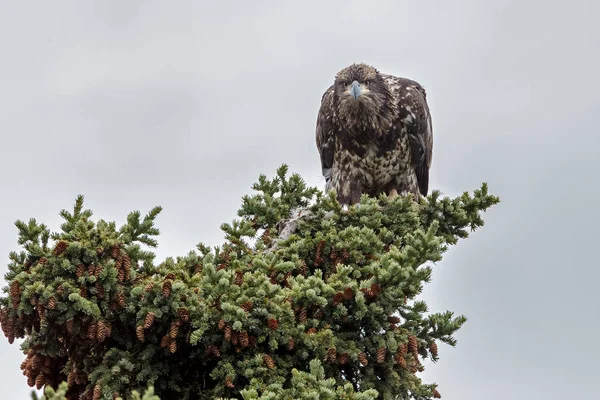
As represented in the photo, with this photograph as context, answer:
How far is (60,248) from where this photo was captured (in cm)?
447

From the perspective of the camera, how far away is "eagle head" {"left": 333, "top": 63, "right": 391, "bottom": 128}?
915cm

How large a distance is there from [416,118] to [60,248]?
5.64 m

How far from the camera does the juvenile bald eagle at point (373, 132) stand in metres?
9.23

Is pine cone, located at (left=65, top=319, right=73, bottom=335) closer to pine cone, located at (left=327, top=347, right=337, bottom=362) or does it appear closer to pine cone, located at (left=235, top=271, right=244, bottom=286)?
pine cone, located at (left=235, top=271, right=244, bottom=286)

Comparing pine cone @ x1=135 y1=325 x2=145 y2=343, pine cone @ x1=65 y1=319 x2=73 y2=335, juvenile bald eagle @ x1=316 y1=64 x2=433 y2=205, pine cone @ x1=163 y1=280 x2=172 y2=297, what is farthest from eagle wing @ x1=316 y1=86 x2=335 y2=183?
pine cone @ x1=65 y1=319 x2=73 y2=335

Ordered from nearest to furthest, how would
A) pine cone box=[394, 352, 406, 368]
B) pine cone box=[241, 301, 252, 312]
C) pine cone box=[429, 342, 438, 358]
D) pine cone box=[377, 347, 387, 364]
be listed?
pine cone box=[241, 301, 252, 312]
pine cone box=[377, 347, 387, 364]
pine cone box=[394, 352, 406, 368]
pine cone box=[429, 342, 438, 358]

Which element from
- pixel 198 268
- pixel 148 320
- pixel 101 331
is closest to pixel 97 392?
pixel 101 331

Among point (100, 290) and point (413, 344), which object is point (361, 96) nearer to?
point (413, 344)

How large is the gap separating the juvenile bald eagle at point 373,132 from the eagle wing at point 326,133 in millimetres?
11

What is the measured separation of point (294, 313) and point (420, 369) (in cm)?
89

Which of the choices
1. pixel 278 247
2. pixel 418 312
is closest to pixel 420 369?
pixel 418 312

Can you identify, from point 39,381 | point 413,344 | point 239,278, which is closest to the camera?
point 239,278

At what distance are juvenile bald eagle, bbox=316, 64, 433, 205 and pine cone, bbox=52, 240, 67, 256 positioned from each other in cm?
505

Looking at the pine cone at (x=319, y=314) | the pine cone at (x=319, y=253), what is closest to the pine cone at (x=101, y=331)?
the pine cone at (x=319, y=314)
